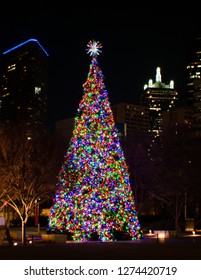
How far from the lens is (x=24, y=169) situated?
122 feet

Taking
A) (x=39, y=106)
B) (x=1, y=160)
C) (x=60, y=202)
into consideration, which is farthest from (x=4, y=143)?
(x=39, y=106)

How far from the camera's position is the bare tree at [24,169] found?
124 ft

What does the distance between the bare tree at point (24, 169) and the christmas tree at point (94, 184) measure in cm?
512

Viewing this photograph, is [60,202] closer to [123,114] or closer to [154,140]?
[154,140]

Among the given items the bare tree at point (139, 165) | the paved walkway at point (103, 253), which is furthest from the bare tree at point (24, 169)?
the paved walkway at point (103, 253)

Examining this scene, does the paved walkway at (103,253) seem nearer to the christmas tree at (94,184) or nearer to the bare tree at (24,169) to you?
the christmas tree at (94,184)

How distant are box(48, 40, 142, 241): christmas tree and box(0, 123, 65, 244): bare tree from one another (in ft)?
16.8

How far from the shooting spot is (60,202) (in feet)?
106

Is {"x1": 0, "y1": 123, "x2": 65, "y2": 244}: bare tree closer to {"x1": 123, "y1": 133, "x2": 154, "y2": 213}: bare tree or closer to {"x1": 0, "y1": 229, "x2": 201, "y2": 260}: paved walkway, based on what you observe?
{"x1": 123, "y1": 133, "x2": 154, "y2": 213}: bare tree

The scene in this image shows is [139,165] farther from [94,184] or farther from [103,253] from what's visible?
[103,253]

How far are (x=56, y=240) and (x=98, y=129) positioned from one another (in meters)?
7.26

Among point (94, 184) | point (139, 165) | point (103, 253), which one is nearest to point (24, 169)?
point (94, 184)

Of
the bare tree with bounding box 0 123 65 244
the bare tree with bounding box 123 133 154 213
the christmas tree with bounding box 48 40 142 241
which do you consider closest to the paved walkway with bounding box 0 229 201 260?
the christmas tree with bounding box 48 40 142 241

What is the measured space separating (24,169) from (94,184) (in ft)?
Result: 22.7
